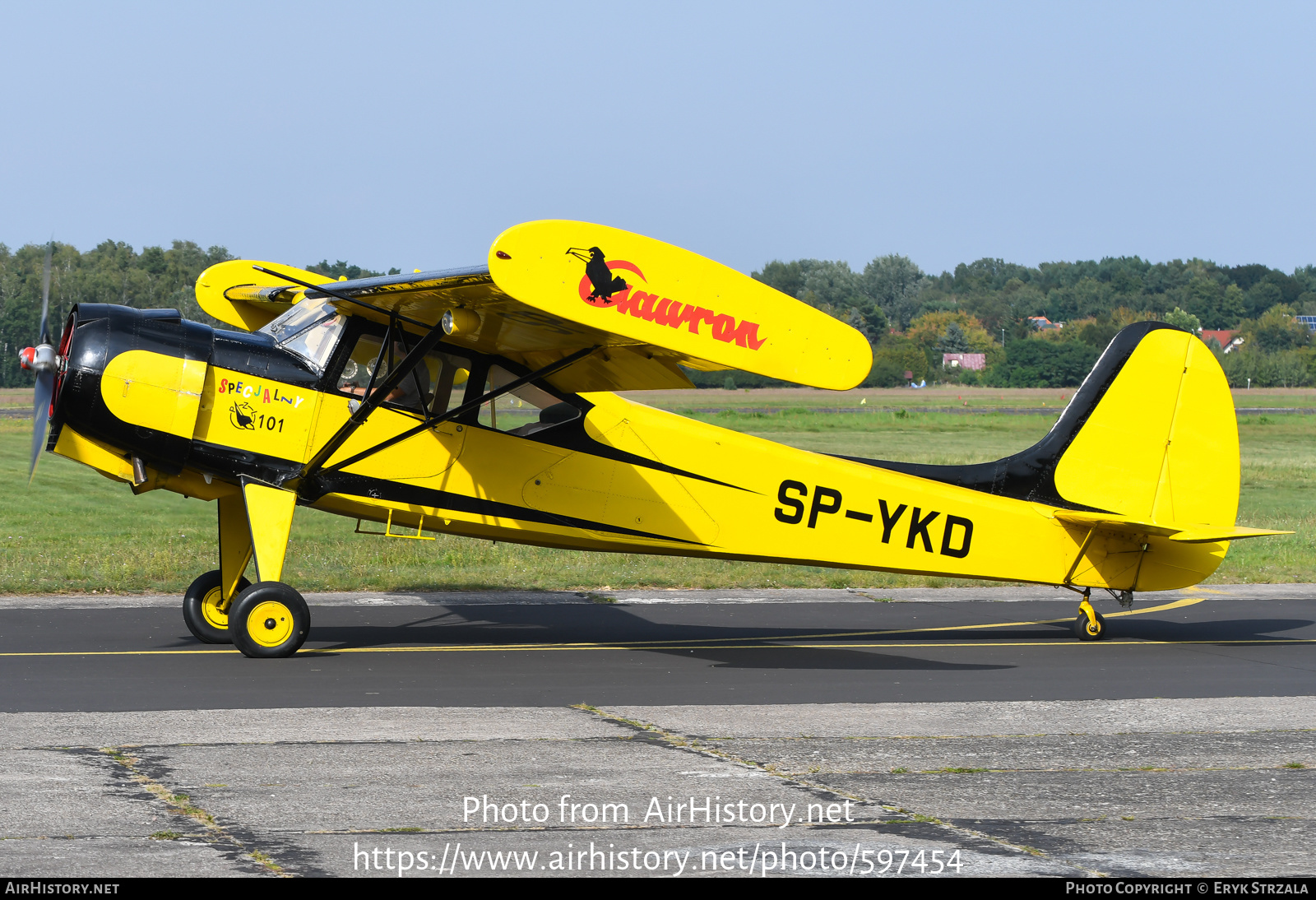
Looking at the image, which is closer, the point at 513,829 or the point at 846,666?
the point at 513,829

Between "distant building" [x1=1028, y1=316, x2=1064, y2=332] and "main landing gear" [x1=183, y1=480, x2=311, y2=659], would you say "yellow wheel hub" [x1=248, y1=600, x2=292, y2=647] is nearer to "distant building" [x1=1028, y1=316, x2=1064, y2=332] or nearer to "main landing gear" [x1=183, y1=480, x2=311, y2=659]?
"main landing gear" [x1=183, y1=480, x2=311, y2=659]

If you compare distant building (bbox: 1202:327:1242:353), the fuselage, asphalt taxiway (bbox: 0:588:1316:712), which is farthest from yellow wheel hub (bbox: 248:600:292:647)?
distant building (bbox: 1202:327:1242:353)

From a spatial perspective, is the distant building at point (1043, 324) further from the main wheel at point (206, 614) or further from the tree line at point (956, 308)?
the main wheel at point (206, 614)

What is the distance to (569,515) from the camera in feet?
36.1

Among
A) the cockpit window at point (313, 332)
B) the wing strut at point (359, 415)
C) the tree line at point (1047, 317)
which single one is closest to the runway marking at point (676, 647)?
the wing strut at point (359, 415)

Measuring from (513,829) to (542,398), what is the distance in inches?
227

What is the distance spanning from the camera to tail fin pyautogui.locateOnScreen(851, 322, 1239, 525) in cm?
1237

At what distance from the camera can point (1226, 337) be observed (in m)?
157

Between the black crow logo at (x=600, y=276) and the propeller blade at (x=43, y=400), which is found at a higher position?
the black crow logo at (x=600, y=276)

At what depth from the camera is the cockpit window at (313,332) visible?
1038cm

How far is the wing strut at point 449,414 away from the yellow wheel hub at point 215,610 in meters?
1.93

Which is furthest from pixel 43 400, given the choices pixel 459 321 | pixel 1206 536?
pixel 1206 536
